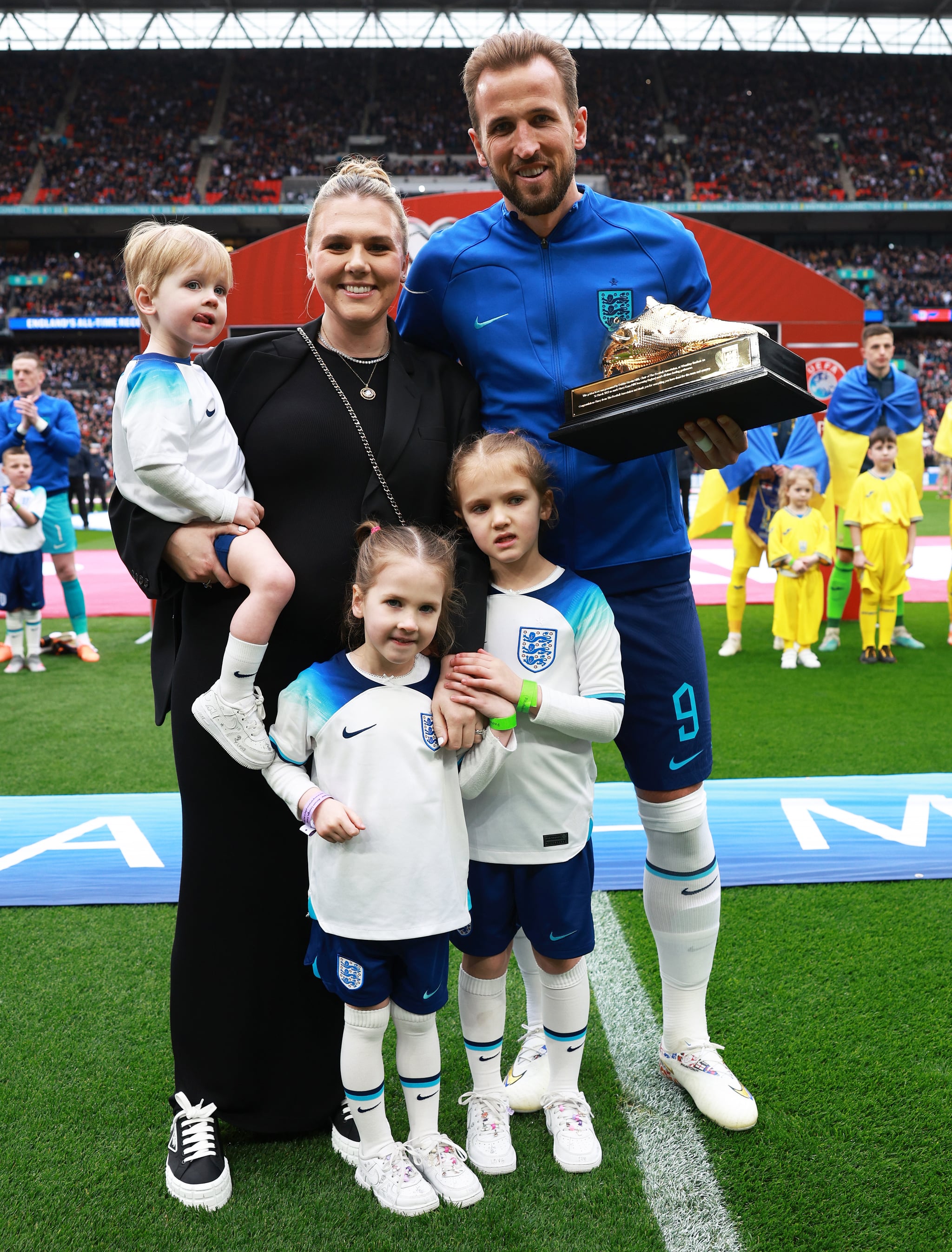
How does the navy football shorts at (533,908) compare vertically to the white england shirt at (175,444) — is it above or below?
below

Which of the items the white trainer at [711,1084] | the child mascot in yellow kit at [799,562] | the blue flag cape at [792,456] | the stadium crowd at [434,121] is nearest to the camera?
the white trainer at [711,1084]

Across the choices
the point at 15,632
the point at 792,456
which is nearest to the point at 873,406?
the point at 792,456

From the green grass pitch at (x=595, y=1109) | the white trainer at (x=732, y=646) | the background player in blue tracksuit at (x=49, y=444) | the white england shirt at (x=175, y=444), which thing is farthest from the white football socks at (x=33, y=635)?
the white england shirt at (x=175, y=444)

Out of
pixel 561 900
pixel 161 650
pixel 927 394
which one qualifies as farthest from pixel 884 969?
pixel 927 394

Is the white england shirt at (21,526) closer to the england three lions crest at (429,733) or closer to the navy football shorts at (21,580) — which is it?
the navy football shorts at (21,580)

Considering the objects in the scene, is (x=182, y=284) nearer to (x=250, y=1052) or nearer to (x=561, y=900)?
(x=561, y=900)

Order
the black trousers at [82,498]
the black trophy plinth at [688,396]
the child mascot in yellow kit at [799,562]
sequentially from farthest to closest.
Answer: the black trousers at [82,498] < the child mascot in yellow kit at [799,562] < the black trophy plinth at [688,396]

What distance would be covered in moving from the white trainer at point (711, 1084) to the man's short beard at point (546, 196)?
1917 millimetres

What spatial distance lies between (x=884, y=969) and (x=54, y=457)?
637 cm

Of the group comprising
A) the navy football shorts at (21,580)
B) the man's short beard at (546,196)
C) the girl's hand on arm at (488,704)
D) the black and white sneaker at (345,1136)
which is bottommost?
the black and white sneaker at (345,1136)

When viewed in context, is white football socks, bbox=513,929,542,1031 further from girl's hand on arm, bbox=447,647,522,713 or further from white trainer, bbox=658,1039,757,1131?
girl's hand on arm, bbox=447,647,522,713

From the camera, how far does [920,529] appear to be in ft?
52.3

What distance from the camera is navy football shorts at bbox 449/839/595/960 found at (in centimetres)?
198

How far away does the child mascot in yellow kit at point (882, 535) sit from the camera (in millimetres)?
6863
